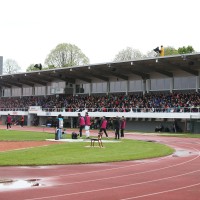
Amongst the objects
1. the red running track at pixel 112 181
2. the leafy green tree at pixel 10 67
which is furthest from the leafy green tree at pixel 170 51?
the red running track at pixel 112 181

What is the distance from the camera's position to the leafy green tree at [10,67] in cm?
10694

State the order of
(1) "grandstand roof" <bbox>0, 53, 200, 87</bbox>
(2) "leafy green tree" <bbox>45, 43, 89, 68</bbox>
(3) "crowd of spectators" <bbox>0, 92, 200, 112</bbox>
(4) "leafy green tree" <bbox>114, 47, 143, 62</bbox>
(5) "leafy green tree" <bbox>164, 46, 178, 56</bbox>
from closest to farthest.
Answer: (3) "crowd of spectators" <bbox>0, 92, 200, 112</bbox> < (1) "grandstand roof" <bbox>0, 53, 200, 87</bbox> < (5) "leafy green tree" <bbox>164, 46, 178, 56</bbox> < (4) "leafy green tree" <bbox>114, 47, 143, 62</bbox> < (2) "leafy green tree" <bbox>45, 43, 89, 68</bbox>

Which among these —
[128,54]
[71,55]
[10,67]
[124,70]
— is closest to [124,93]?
[124,70]

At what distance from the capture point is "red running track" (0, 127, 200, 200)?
9.68 metres

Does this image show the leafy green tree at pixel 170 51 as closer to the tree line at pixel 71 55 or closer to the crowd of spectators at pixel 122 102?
the tree line at pixel 71 55

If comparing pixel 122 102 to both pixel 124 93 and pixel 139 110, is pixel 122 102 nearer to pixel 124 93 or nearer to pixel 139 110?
pixel 139 110

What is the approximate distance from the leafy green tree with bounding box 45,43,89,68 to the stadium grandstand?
17.6 metres

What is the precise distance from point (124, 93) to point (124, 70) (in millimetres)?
4677

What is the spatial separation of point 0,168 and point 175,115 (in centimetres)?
3097

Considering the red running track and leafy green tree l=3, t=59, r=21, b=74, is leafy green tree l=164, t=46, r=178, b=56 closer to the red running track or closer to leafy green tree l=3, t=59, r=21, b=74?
leafy green tree l=3, t=59, r=21, b=74

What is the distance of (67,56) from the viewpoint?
305ft

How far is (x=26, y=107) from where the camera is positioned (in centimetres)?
7119

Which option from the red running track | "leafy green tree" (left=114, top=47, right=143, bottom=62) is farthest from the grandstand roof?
the red running track

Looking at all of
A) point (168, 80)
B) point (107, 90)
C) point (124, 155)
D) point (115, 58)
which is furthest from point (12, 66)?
point (124, 155)
